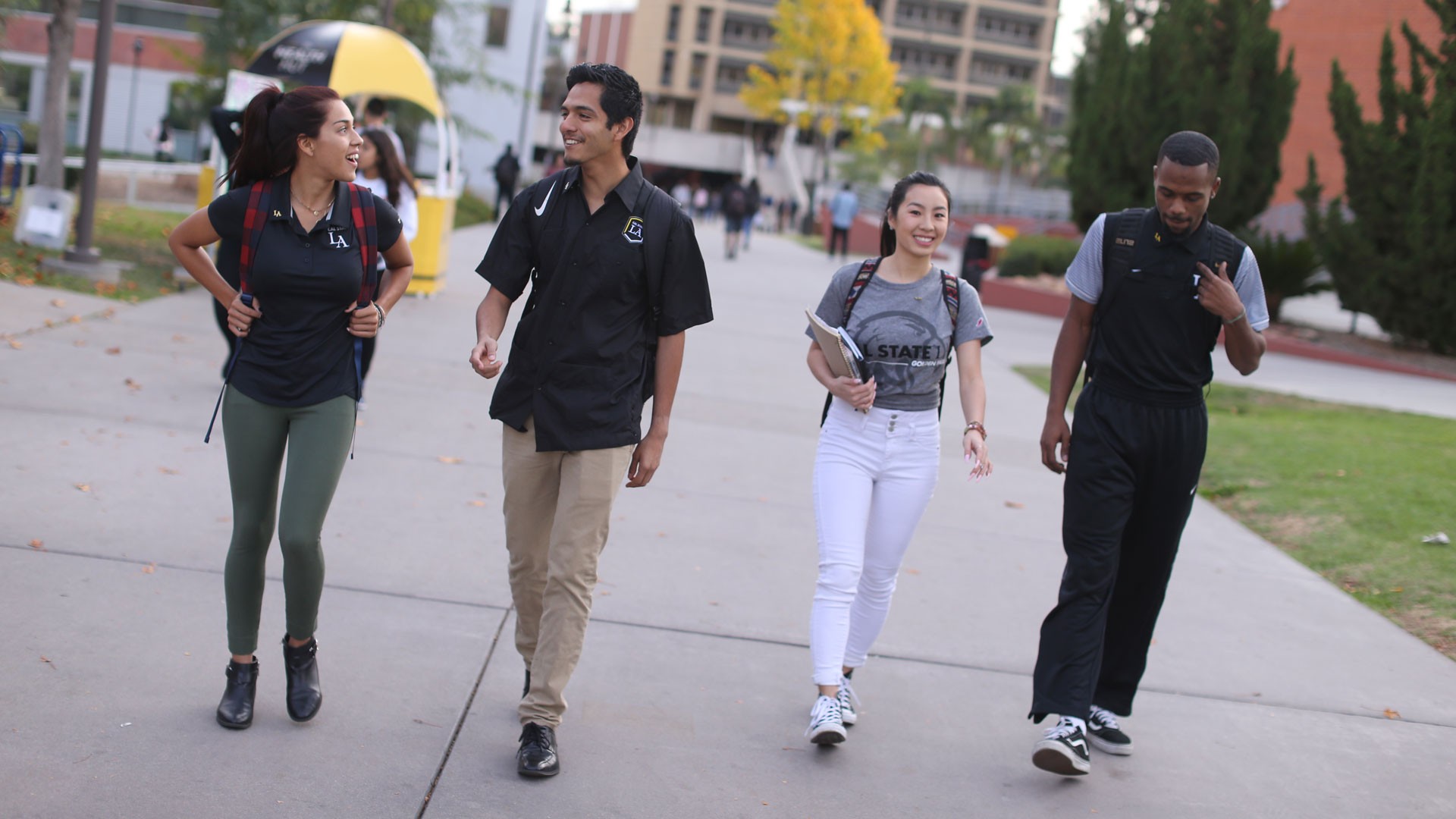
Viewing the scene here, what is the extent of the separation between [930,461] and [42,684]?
2808 mm

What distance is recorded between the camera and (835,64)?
53031 mm

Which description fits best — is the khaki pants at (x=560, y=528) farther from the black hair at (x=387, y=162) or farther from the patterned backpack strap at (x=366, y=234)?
the black hair at (x=387, y=162)

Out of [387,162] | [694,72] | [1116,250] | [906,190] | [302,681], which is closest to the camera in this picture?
[302,681]

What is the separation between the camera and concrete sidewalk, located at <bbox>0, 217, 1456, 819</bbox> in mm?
3891

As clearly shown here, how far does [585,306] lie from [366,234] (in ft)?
2.36

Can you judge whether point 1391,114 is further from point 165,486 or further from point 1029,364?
point 165,486

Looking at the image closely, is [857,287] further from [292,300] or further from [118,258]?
[118,258]

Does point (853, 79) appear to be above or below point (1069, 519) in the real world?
above

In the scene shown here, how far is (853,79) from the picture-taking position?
175ft

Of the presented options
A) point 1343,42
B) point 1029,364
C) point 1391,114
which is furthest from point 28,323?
point 1343,42

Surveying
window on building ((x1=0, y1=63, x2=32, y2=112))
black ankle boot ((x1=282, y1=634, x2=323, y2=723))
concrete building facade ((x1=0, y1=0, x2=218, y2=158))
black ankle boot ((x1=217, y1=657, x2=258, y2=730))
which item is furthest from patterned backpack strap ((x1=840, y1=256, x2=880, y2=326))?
window on building ((x1=0, y1=63, x2=32, y2=112))

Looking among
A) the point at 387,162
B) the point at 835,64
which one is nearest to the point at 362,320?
the point at 387,162

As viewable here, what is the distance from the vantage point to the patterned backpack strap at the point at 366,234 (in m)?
4.09

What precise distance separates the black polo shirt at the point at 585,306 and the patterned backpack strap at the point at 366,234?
1.12ft
